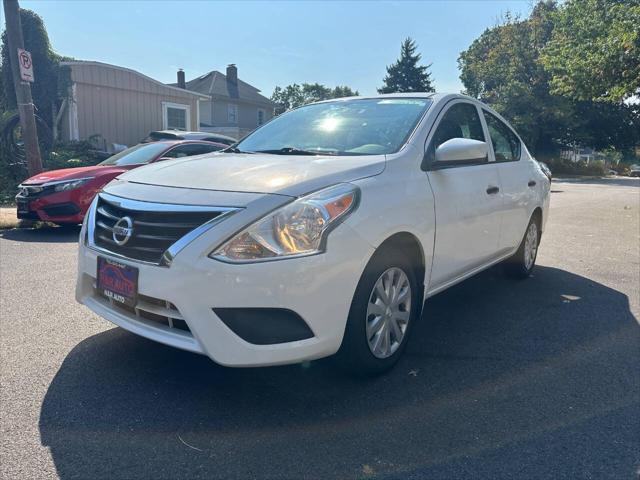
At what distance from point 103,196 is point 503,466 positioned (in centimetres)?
Answer: 261

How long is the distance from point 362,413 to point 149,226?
147 centimetres

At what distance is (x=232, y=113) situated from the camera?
35.1 metres

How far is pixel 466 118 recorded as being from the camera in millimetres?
4301

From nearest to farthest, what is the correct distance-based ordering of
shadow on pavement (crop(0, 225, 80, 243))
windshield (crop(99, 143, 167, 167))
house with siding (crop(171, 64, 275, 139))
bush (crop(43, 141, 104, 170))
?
shadow on pavement (crop(0, 225, 80, 243))
windshield (crop(99, 143, 167, 167))
bush (crop(43, 141, 104, 170))
house with siding (crop(171, 64, 275, 139))

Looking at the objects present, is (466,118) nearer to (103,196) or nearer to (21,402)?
(103,196)

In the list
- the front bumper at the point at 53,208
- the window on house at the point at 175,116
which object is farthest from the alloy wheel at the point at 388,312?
the window on house at the point at 175,116

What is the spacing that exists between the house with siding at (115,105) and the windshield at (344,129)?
14.0m

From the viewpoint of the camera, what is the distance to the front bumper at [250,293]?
251cm

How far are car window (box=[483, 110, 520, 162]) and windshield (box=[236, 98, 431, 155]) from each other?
0.98 metres

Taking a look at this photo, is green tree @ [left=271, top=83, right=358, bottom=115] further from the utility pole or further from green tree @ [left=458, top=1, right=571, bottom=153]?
the utility pole

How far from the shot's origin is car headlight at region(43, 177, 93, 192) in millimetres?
7629

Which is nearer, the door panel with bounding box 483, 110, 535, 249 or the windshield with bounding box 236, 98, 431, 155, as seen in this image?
the windshield with bounding box 236, 98, 431, 155

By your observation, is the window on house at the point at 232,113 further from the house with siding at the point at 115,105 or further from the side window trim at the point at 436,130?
the side window trim at the point at 436,130

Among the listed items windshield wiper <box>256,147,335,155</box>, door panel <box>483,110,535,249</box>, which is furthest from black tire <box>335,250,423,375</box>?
door panel <box>483,110,535,249</box>
